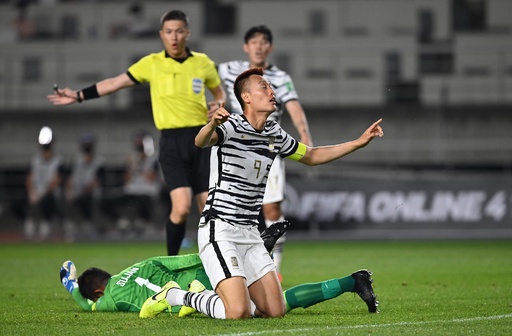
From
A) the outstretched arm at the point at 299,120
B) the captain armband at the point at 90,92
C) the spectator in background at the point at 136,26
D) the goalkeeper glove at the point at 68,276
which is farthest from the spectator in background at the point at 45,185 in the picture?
the goalkeeper glove at the point at 68,276

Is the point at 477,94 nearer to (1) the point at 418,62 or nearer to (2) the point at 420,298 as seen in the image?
(1) the point at 418,62

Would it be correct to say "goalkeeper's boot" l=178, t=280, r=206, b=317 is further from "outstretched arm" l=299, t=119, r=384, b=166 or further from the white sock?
"outstretched arm" l=299, t=119, r=384, b=166

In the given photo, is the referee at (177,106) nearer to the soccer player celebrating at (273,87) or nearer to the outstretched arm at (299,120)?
the soccer player celebrating at (273,87)

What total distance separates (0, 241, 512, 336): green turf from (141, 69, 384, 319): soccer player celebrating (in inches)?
9.1

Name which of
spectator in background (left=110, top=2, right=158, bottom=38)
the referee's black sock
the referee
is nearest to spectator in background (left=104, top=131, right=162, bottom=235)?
spectator in background (left=110, top=2, right=158, bottom=38)

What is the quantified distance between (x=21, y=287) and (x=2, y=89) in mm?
16745

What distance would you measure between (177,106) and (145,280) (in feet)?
8.18

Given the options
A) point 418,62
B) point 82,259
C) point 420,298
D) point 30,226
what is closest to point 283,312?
point 420,298

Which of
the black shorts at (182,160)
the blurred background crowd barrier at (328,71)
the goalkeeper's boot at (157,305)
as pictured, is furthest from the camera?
the blurred background crowd barrier at (328,71)

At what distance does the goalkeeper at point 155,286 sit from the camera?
7199 mm

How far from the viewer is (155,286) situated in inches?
300

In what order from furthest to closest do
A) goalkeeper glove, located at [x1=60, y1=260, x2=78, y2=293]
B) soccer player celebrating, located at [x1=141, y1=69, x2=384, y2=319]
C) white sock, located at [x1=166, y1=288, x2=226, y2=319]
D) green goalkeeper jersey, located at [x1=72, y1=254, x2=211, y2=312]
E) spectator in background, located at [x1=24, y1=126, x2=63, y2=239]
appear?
spectator in background, located at [x1=24, y1=126, x2=63, y2=239]
goalkeeper glove, located at [x1=60, y1=260, x2=78, y2=293]
green goalkeeper jersey, located at [x1=72, y1=254, x2=211, y2=312]
soccer player celebrating, located at [x1=141, y1=69, x2=384, y2=319]
white sock, located at [x1=166, y1=288, x2=226, y2=319]

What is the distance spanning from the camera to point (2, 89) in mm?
26031

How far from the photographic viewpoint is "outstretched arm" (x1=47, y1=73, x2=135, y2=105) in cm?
922
